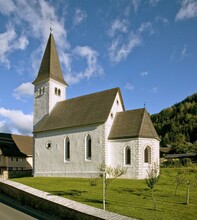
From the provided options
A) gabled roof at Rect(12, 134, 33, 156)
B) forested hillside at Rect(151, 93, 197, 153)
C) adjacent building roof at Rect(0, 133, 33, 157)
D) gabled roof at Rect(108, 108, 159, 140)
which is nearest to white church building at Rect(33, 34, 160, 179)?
gabled roof at Rect(108, 108, 159, 140)

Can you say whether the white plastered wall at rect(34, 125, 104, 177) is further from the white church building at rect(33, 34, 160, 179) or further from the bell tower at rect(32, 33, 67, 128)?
the bell tower at rect(32, 33, 67, 128)

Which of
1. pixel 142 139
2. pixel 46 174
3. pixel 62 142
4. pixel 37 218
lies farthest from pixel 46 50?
pixel 37 218

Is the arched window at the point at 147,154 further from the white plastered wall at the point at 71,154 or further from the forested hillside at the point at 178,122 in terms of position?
the forested hillside at the point at 178,122

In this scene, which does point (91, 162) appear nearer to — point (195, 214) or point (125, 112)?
point (125, 112)

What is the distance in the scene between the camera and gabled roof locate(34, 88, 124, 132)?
36062 millimetres

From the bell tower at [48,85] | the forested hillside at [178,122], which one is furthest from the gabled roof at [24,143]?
the forested hillside at [178,122]

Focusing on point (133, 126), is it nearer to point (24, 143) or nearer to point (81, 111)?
point (81, 111)

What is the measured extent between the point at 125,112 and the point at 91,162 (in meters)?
7.76

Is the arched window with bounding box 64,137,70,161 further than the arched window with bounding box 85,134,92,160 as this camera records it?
Yes

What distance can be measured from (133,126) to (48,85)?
16.8 metres

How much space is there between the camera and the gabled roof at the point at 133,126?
3306 centimetres

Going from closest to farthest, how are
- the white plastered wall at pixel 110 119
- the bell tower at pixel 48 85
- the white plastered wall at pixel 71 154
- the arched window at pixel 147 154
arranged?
the arched window at pixel 147 154
the white plastered wall at pixel 110 119
the white plastered wall at pixel 71 154
the bell tower at pixel 48 85

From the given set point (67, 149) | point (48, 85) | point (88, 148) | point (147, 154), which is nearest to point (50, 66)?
point (48, 85)

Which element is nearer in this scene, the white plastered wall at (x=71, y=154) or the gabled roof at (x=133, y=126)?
the gabled roof at (x=133, y=126)
